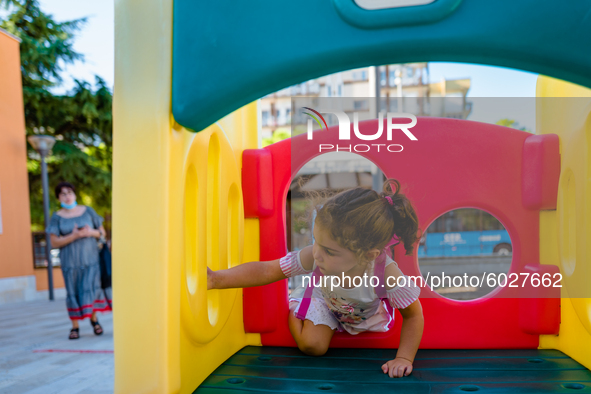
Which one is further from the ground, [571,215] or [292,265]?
[571,215]

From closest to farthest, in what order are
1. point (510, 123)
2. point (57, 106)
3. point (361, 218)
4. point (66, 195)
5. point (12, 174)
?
point (361, 218) → point (510, 123) → point (66, 195) → point (12, 174) → point (57, 106)

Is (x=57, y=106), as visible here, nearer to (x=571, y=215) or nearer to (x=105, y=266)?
(x=105, y=266)

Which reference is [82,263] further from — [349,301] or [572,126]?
[572,126]

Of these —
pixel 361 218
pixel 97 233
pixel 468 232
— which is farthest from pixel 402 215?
pixel 468 232

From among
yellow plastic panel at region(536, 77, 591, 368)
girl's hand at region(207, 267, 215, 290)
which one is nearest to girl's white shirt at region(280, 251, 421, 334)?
girl's hand at region(207, 267, 215, 290)

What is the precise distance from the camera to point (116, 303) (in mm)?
1331

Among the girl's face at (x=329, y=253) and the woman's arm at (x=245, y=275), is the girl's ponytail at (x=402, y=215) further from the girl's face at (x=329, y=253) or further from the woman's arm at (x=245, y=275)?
the woman's arm at (x=245, y=275)

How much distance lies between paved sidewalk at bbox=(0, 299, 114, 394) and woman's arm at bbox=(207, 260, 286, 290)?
0.93 m

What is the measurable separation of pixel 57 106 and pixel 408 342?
12113mm

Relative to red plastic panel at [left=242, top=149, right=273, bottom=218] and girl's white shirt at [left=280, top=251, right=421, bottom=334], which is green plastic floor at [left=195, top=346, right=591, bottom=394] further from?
red plastic panel at [left=242, top=149, right=273, bottom=218]

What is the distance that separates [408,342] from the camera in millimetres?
1810

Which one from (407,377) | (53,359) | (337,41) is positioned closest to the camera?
(337,41)

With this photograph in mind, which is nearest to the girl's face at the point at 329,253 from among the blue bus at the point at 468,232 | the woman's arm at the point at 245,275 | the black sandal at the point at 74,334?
the woman's arm at the point at 245,275

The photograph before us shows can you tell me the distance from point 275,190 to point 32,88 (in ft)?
38.0
